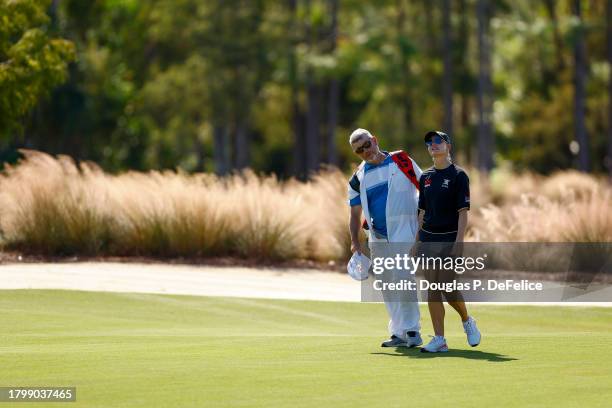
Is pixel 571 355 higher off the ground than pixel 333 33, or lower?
lower

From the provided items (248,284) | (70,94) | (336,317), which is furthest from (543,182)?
(336,317)

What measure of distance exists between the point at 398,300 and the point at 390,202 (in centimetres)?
88

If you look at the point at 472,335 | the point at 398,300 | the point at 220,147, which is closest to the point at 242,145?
the point at 220,147

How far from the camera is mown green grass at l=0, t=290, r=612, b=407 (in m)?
9.31

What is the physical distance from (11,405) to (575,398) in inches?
143

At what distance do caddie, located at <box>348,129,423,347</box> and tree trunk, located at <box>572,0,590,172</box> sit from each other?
3764 centimetres

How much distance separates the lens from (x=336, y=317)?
16391 millimetres

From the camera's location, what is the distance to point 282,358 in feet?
37.3

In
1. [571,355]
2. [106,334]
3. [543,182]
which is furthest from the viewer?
[543,182]

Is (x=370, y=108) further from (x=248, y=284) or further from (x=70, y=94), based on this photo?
(x=248, y=284)

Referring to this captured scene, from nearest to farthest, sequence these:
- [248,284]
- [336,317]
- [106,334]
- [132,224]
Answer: [106,334]
[336,317]
[248,284]
[132,224]

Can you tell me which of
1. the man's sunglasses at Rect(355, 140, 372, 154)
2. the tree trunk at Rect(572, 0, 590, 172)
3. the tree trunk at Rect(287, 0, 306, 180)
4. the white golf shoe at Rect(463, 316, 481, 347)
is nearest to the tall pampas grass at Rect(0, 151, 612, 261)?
the white golf shoe at Rect(463, 316, 481, 347)

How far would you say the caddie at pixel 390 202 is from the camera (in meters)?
11.9

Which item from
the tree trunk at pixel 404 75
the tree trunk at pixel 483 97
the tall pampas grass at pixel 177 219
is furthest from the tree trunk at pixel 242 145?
the tall pampas grass at pixel 177 219
